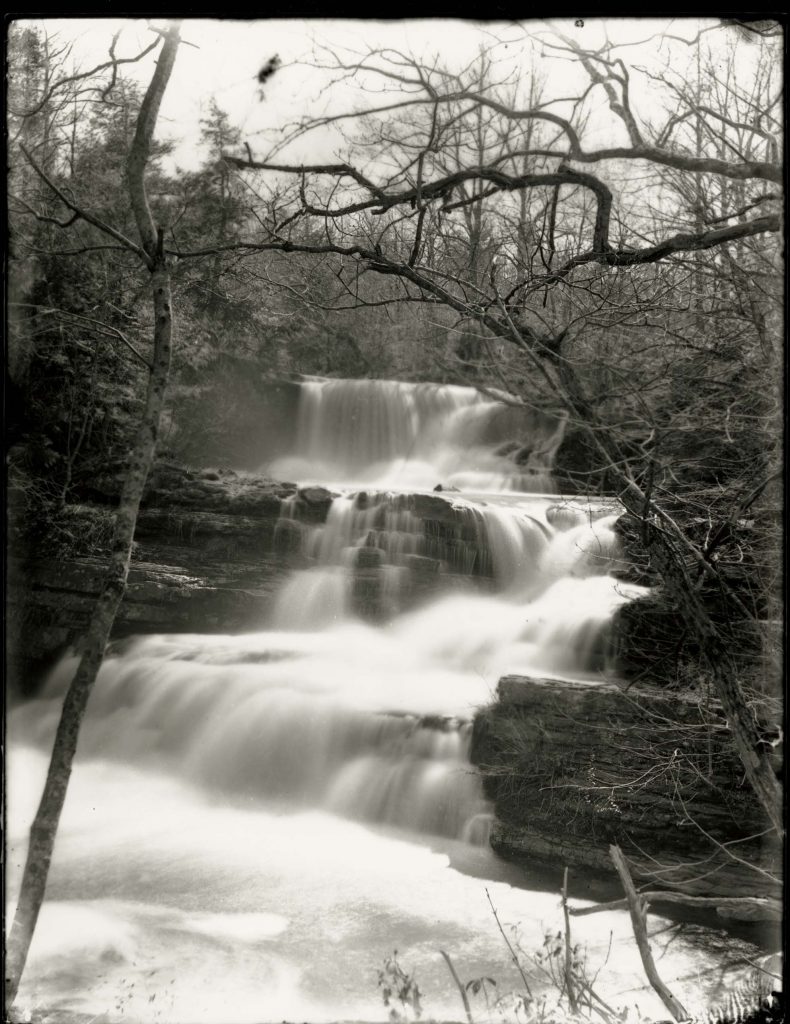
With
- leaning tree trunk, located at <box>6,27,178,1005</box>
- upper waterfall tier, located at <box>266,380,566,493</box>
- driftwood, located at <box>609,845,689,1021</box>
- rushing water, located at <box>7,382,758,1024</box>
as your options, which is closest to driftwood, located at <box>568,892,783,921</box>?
driftwood, located at <box>609,845,689,1021</box>

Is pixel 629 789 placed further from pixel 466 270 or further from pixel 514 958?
pixel 466 270

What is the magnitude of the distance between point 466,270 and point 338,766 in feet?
7.84

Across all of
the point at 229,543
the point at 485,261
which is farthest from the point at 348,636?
the point at 485,261

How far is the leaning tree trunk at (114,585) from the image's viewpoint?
2430 mm

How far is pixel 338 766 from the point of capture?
160 inches

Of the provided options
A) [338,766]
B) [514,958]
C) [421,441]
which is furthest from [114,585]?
[421,441]

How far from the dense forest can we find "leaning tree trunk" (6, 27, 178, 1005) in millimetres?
11

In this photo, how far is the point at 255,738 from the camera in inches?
166

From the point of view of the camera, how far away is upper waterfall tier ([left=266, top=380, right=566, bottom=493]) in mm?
5172

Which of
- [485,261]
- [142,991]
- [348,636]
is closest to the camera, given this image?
[142,991]

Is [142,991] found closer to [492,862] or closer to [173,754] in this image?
[492,862]

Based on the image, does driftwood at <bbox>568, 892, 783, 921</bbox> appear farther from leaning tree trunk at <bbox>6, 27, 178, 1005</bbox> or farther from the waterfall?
leaning tree trunk at <bbox>6, 27, 178, 1005</bbox>

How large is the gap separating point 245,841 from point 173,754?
1.04 m

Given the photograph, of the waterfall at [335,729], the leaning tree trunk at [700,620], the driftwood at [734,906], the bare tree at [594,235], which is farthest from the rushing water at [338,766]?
the bare tree at [594,235]
